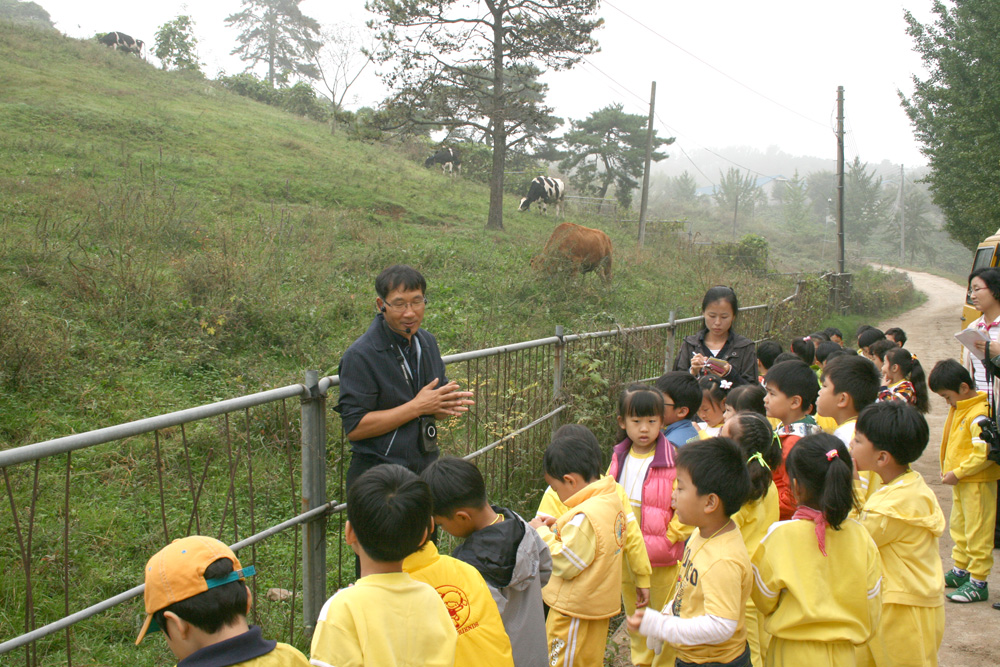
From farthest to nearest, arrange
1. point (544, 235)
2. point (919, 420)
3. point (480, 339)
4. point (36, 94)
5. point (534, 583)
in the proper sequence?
point (544, 235), point (36, 94), point (480, 339), point (919, 420), point (534, 583)

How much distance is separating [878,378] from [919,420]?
2.58ft

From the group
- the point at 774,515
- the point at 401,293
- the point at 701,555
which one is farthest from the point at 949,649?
the point at 401,293

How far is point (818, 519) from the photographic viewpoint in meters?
2.20

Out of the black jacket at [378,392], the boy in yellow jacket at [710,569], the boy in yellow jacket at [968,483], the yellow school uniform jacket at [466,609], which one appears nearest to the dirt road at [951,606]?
the boy in yellow jacket at [968,483]

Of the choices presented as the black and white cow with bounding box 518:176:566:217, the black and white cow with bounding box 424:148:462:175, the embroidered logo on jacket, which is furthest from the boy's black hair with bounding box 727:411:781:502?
the black and white cow with bounding box 424:148:462:175

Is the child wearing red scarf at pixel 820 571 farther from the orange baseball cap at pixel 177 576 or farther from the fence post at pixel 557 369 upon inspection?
the fence post at pixel 557 369

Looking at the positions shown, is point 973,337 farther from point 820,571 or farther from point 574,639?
point 574,639

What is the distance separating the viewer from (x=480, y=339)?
789 cm

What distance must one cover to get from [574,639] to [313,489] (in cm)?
115

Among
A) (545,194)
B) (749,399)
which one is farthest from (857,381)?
(545,194)

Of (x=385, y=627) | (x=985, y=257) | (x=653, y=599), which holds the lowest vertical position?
(x=653, y=599)

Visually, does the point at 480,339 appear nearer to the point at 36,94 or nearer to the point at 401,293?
the point at 401,293

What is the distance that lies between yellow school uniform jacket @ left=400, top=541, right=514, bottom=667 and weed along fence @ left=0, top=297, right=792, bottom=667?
801 millimetres

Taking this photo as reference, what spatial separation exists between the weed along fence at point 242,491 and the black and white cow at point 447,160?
65.2ft
